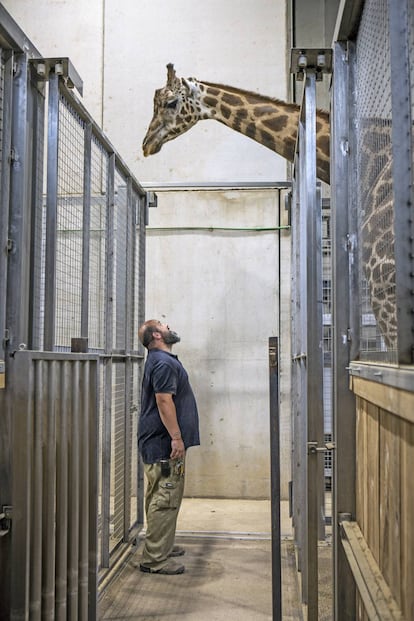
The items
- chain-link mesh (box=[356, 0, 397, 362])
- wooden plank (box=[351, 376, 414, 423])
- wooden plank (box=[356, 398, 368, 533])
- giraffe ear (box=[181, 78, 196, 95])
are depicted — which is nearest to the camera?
wooden plank (box=[351, 376, 414, 423])

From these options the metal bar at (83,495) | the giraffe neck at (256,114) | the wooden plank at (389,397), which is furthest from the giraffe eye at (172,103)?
the wooden plank at (389,397)

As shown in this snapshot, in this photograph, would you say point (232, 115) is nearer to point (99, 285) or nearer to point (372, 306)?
point (99, 285)

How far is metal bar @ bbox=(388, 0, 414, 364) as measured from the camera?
125 centimetres

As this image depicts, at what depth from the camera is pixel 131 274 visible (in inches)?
185

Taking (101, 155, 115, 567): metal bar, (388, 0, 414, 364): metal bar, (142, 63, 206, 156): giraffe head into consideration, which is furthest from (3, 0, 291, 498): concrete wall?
(388, 0, 414, 364): metal bar

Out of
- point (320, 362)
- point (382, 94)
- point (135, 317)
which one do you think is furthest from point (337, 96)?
point (135, 317)

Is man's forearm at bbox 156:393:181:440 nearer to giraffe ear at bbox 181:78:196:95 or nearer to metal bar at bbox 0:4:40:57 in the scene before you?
metal bar at bbox 0:4:40:57

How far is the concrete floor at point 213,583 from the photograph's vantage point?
11.7 feet

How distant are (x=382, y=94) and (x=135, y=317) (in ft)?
11.8

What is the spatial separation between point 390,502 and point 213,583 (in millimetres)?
2916

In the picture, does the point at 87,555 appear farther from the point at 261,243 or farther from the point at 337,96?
the point at 261,243

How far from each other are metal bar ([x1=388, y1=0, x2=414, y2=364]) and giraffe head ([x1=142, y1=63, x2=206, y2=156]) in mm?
3902

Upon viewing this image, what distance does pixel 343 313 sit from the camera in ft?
6.86

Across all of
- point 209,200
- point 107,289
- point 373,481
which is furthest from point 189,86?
point 373,481
